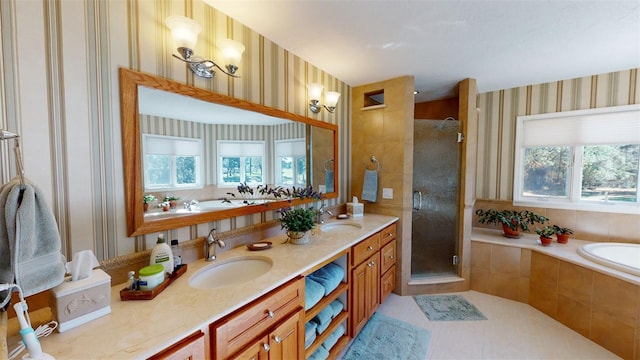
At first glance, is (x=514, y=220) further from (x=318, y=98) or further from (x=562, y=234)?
(x=318, y=98)

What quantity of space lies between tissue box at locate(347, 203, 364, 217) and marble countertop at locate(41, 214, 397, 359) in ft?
4.15

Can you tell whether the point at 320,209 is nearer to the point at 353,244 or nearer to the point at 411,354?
the point at 353,244

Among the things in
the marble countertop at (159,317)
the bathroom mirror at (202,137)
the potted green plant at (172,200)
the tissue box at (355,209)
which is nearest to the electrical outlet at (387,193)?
the tissue box at (355,209)

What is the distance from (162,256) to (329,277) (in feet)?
3.22

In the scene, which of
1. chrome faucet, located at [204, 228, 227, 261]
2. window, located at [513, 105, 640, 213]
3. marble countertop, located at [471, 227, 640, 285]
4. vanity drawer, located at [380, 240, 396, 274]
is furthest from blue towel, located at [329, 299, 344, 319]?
window, located at [513, 105, 640, 213]

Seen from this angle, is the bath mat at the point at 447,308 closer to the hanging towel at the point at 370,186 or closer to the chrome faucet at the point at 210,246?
the hanging towel at the point at 370,186

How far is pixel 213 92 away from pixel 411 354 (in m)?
2.29

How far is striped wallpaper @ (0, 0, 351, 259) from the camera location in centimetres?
85

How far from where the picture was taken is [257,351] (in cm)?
101

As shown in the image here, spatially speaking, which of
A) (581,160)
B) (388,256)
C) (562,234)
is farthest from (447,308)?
(581,160)

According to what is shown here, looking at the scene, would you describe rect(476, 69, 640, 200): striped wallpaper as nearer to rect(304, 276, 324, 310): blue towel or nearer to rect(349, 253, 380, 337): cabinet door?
rect(349, 253, 380, 337): cabinet door

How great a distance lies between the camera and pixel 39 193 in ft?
2.35

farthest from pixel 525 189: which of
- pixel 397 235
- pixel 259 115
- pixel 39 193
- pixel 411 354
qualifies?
pixel 39 193

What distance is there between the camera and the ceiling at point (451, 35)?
4.72 ft
